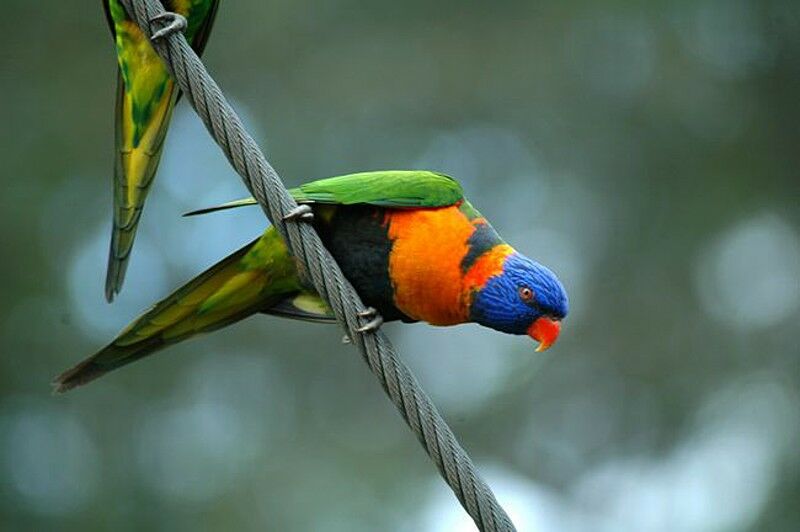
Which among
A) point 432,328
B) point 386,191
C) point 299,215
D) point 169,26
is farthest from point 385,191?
point 432,328

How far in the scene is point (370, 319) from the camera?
2705 millimetres

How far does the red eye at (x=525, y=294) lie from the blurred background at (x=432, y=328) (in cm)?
482

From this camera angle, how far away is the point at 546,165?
9031mm

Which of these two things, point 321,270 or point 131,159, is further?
point 131,159

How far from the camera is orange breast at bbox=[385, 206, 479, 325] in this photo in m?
2.92

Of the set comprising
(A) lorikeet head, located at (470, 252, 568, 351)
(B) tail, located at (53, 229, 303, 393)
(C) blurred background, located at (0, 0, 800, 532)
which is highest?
(A) lorikeet head, located at (470, 252, 568, 351)

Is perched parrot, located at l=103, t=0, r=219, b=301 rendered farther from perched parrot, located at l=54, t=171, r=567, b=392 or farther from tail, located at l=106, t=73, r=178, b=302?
perched parrot, located at l=54, t=171, r=567, b=392

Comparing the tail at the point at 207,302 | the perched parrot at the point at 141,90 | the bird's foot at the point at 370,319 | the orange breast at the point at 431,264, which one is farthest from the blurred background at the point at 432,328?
the bird's foot at the point at 370,319

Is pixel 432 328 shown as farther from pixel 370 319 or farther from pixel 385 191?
pixel 370 319

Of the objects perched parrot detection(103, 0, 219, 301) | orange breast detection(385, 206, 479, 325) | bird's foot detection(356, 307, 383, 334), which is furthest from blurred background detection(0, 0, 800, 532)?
bird's foot detection(356, 307, 383, 334)

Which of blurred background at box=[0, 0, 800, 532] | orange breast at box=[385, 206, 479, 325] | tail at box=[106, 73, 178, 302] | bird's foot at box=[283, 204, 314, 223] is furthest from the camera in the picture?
blurred background at box=[0, 0, 800, 532]

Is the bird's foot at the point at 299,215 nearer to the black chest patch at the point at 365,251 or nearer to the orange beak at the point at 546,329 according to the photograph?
the black chest patch at the point at 365,251

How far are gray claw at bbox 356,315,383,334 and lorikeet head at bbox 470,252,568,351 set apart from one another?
0.33m

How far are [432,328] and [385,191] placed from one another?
5.29 meters
